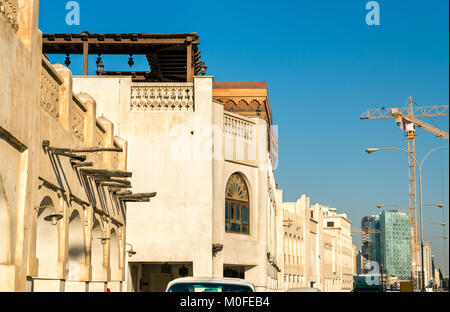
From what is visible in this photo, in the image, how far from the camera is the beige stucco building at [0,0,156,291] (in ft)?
47.1

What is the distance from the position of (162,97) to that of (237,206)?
6.93 meters

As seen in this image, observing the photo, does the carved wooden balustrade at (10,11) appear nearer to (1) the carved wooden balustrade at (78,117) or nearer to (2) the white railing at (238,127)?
(1) the carved wooden balustrade at (78,117)

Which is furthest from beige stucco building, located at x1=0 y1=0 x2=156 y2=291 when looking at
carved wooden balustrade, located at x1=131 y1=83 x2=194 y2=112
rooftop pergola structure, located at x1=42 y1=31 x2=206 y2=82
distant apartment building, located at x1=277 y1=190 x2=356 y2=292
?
distant apartment building, located at x1=277 y1=190 x2=356 y2=292

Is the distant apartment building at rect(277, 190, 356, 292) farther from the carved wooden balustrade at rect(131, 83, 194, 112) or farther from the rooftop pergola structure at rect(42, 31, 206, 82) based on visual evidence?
the carved wooden balustrade at rect(131, 83, 194, 112)

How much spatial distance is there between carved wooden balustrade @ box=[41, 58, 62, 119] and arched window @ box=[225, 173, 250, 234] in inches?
710

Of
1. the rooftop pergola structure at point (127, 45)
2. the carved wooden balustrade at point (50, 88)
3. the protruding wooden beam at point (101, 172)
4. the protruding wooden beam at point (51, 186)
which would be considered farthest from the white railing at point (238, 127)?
the protruding wooden beam at point (51, 186)

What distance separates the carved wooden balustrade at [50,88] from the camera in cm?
1725

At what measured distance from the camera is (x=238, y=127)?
36.7 metres

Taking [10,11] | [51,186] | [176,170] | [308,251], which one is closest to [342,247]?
[308,251]

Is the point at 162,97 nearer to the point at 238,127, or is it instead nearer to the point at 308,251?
the point at 238,127

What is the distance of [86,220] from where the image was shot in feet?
71.4
